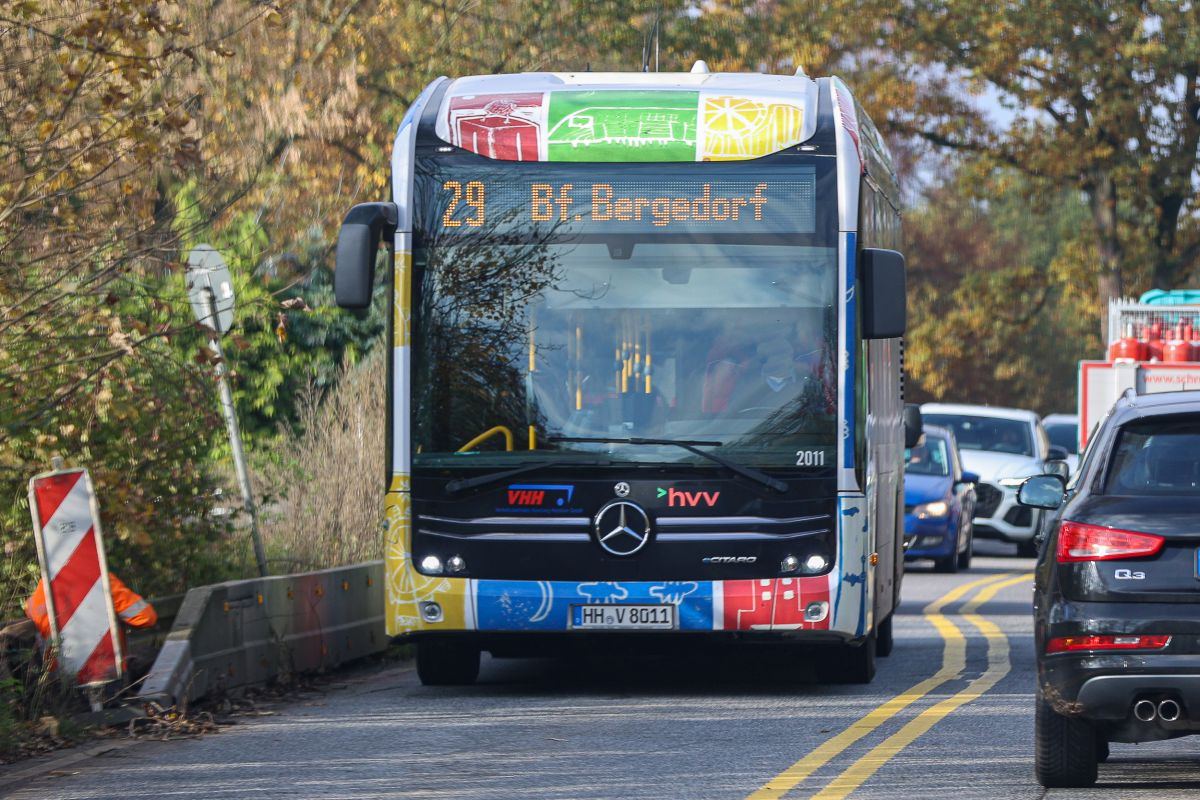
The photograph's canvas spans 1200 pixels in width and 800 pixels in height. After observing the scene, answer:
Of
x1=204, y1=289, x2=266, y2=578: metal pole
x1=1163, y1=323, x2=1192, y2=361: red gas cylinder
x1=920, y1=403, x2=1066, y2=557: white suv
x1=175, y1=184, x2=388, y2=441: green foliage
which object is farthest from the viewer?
x1=920, y1=403, x2=1066, y2=557: white suv

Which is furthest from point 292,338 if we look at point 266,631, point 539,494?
point 539,494

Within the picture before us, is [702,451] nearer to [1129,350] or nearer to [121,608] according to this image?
[121,608]

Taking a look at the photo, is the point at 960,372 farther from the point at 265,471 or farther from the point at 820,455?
the point at 820,455

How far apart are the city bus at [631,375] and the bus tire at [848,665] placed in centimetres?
62

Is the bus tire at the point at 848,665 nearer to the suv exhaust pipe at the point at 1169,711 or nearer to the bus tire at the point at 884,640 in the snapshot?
the bus tire at the point at 884,640

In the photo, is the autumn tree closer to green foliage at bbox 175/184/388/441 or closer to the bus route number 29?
green foliage at bbox 175/184/388/441

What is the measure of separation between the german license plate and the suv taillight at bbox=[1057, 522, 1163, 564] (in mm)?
3764

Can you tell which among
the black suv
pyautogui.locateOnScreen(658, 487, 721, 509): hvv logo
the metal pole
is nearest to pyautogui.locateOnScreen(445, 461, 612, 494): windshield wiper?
pyautogui.locateOnScreen(658, 487, 721, 509): hvv logo

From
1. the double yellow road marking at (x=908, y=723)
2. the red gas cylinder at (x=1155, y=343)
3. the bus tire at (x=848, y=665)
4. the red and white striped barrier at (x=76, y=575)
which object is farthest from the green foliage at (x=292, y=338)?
the red and white striped barrier at (x=76, y=575)

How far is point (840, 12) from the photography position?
39.8m

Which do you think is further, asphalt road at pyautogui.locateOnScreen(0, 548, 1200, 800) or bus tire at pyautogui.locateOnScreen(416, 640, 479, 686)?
bus tire at pyautogui.locateOnScreen(416, 640, 479, 686)

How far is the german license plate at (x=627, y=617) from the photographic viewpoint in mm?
11438

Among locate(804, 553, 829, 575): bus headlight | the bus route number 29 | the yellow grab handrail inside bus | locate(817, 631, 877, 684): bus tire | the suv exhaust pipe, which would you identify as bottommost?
locate(817, 631, 877, 684): bus tire

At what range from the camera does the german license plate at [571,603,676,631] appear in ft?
37.5
